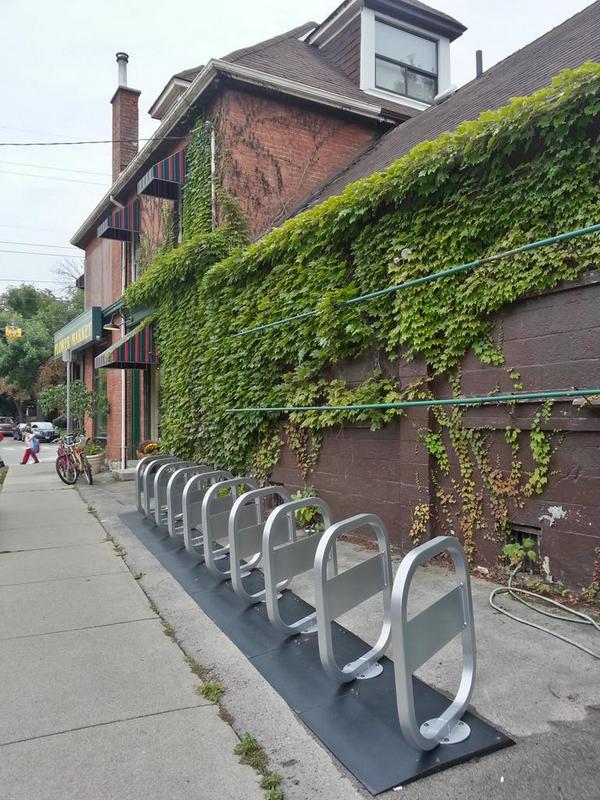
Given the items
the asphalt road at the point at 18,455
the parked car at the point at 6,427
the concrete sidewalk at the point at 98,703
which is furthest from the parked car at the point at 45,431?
the concrete sidewalk at the point at 98,703

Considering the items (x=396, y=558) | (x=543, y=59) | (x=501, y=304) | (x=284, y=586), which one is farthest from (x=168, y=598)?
(x=543, y=59)

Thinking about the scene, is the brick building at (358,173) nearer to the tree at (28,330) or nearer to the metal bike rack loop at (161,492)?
the metal bike rack loop at (161,492)

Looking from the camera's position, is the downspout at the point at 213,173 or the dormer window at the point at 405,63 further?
the dormer window at the point at 405,63

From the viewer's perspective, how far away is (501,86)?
731 centimetres

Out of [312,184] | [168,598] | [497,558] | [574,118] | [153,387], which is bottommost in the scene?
[168,598]

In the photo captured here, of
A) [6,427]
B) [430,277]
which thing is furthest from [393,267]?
[6,427]

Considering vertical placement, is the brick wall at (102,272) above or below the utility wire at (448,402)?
above

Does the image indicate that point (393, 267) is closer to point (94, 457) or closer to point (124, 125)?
point (94, 457)

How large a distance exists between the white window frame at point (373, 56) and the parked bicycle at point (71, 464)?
950 centimetres

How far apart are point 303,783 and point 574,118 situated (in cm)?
434

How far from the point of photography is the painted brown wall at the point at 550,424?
13.0 ft

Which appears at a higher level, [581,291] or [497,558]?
[581,291]

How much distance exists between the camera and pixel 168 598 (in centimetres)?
467

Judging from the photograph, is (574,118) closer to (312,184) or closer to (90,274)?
(312,184)
